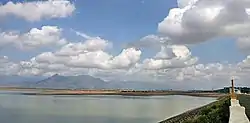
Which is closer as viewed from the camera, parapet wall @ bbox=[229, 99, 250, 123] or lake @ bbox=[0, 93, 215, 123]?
parapet wall @ bbox=[229, 99, 250, 123]

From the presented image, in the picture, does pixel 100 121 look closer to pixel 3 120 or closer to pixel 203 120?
pixel 3 120

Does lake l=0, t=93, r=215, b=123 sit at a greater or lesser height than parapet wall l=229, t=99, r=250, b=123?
lesser

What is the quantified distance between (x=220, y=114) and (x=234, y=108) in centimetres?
1526

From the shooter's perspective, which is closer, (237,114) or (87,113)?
(237,114)

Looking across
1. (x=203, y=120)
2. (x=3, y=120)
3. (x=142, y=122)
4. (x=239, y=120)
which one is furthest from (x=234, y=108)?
(x=3, y=120)

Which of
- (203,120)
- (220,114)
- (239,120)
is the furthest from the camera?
(203,120)

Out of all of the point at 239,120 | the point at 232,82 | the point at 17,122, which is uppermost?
the point at 232,82

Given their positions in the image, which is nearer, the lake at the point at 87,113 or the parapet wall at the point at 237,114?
the parapet wall at the point at 237,114

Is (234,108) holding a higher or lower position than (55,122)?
higher

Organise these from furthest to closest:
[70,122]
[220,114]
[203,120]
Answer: [70,122]
[203,120]
[220,114]

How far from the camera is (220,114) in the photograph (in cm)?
2383

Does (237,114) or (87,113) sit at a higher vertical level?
(237,114)

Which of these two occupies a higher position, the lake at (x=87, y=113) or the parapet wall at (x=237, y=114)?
the parapet wall at (x=237, y=114)

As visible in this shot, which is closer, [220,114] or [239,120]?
[239,120]
